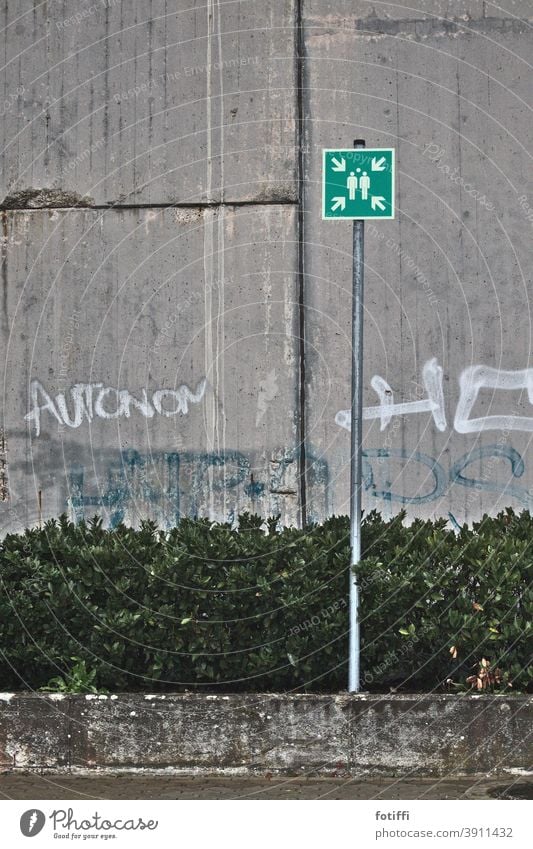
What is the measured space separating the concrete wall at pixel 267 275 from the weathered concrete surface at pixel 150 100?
0.7 inches

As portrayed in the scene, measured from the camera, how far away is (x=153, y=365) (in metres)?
8.78

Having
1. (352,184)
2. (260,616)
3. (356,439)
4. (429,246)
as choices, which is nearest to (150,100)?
(429,246)

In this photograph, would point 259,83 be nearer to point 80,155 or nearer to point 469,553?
point 80,155

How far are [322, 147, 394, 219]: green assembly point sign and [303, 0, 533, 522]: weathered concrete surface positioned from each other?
2.55 meters

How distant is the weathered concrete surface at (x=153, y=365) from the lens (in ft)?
28.6

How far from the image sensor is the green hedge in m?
6.05

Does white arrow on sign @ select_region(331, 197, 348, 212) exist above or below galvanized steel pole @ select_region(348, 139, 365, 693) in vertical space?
above
